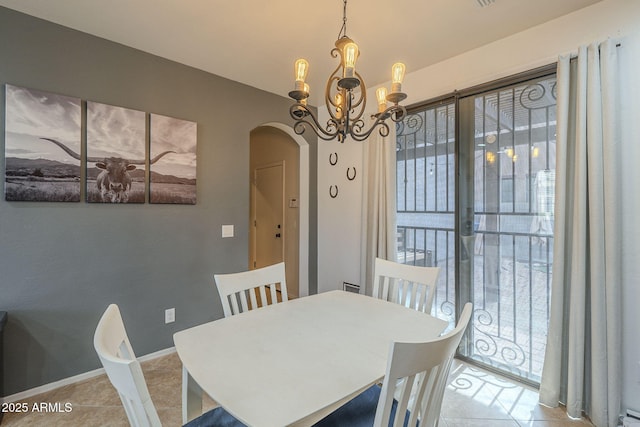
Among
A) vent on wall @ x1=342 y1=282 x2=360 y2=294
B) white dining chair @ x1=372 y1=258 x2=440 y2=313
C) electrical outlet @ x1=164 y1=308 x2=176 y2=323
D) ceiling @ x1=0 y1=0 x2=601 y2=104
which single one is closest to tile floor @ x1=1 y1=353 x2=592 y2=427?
electrical outlet @ x1=164 y1=308 x2=176 y2=323

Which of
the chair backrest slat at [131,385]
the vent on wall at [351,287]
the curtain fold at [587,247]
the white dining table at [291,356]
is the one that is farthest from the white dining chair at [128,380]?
the vent on wall at [351,287]

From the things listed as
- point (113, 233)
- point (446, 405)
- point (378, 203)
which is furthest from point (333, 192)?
point (446, 405)

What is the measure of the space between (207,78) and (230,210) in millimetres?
1278

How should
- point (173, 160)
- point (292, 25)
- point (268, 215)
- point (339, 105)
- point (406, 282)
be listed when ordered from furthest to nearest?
point (268, 215)
point (173, 160)
point (292, 25)
point (406, 282)
point (339, 105)

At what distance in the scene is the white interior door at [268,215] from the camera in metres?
4.44

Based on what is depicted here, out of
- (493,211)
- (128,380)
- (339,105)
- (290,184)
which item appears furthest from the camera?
(290,184)

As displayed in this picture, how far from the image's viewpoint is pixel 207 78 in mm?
2799

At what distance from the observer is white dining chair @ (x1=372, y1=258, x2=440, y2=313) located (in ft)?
5.91

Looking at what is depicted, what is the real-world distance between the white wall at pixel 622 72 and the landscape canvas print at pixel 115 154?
2.43 meters

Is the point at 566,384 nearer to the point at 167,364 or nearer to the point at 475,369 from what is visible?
the point at 475,369

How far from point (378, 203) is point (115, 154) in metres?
2.31

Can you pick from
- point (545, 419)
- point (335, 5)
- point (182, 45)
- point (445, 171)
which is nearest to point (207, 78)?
point (182, 45)

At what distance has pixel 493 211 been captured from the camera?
231 centimetres

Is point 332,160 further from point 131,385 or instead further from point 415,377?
point 131,385
